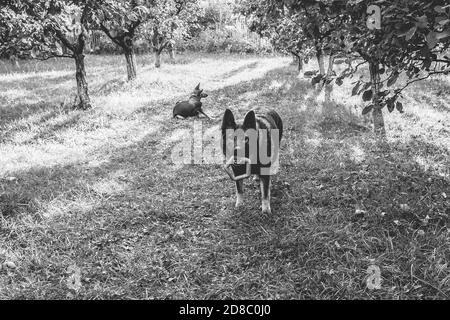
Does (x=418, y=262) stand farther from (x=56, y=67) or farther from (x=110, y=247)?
(x=56, y=67)

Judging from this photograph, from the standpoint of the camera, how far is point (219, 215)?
6539 mm

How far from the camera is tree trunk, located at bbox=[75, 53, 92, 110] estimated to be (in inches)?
535

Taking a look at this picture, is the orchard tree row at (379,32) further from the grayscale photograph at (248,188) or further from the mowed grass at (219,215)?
the mowed grass at (219,215)

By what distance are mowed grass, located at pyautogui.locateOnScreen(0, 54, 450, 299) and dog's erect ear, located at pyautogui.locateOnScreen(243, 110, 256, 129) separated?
1703 millimetres

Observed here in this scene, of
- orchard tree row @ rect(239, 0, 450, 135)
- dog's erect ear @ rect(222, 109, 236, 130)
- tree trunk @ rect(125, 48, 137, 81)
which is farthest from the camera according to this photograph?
tree trunk @ rect(125, 48, 137, 81)

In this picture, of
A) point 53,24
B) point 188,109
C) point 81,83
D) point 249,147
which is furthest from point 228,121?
point 81,83

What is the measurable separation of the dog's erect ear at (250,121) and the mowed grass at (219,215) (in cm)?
170

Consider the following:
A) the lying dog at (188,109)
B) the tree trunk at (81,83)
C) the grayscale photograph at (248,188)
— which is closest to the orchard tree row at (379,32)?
the grayscale photograph at (248,188)

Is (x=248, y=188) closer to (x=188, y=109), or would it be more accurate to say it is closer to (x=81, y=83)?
(x=188, y=109)

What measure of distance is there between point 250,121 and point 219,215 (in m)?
1.99

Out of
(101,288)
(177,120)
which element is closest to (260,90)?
(177,120)

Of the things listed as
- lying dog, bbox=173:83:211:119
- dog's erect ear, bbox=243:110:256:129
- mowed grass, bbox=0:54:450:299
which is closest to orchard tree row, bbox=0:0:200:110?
mowed grass, bbox=0:54:450:299

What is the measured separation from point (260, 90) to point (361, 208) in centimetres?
1166

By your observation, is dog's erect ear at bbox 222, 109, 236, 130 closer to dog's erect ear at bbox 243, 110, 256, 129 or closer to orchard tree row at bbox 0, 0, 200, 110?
dog's erect ear at bbox 243, 110, 256, 129
